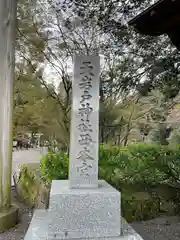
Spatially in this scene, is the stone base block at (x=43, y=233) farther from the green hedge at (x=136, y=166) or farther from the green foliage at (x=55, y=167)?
the green hedge at (x=136, y=166)

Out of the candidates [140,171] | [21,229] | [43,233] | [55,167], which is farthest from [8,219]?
[140,171]

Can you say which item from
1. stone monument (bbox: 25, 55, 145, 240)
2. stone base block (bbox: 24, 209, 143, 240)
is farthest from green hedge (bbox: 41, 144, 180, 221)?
stone monument (bbox: 25, 55, 145, 240)

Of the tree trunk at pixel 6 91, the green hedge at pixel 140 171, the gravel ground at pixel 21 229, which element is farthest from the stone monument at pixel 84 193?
the green hedge at pixel 140 171

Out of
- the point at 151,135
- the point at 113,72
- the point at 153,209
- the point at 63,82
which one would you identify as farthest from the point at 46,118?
the point at 153,209

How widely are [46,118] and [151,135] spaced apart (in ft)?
7.59

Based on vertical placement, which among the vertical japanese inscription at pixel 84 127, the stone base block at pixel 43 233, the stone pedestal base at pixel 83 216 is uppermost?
the vertical japanese inscription at pixel 84 127

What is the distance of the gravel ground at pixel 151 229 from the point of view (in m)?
3.25

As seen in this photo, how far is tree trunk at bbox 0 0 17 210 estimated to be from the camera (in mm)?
3557

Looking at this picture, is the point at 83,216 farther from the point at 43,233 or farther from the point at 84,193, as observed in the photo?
the point at 43,233

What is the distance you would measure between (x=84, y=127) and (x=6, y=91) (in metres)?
1.92

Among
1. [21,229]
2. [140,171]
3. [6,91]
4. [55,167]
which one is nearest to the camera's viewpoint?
[21,229]

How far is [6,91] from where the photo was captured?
3582 mm

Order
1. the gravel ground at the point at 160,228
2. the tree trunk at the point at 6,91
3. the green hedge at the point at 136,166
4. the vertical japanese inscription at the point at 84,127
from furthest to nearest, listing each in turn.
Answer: the green hedge at the point at 136,166
the tree trunk at the point at 6,91
the gravel ground at the point at 160,228
the vertical japanese inscription at the point at 84,127

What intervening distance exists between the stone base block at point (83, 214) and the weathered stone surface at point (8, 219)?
1.80 metres
